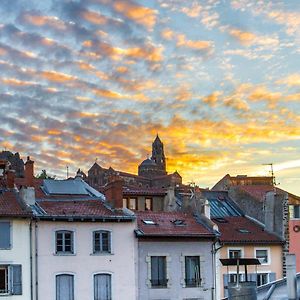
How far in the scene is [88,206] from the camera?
58.9 metres

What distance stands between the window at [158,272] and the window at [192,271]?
6.24ft

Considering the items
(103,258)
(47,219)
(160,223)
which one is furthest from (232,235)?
(47,219)

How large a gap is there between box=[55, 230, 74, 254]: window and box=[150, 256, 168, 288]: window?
647 cm

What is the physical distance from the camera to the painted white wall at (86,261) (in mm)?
54938

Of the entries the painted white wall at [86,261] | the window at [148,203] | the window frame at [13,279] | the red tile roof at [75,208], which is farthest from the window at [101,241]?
the window at [148,203]

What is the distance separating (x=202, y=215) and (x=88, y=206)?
10.00 metres

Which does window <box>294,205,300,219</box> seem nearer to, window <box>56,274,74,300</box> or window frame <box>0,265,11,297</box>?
window <box>56,274,74,300</box>

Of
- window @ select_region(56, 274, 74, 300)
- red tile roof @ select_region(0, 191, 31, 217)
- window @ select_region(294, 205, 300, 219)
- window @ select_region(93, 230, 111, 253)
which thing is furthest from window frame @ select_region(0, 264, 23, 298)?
window @ select_region(294, 205, 300, 219)

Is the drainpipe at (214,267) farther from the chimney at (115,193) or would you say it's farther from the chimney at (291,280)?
the chimney at (291,280)

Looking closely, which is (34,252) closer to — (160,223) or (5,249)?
(5,249)

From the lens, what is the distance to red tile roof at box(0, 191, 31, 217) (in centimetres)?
5407

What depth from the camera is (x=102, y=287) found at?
56.6 m

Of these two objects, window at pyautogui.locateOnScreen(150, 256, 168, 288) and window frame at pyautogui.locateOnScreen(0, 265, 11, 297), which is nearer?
window frame at pyautogui.locateOnScreen(0, 265, 11, 297)

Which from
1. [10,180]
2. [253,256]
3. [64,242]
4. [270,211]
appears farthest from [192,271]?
[10,180]
